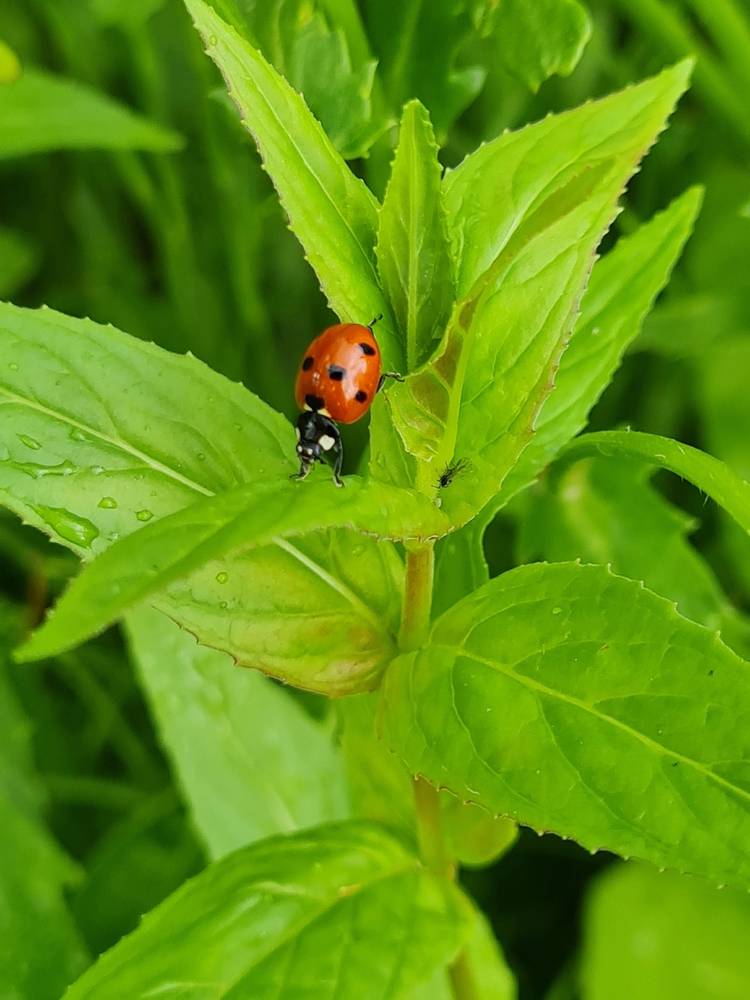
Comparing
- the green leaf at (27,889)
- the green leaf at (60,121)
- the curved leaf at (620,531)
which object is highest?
the green leaf at (60,121)

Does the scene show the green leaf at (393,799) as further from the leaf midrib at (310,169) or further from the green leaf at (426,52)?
the green leaf at (426,52)

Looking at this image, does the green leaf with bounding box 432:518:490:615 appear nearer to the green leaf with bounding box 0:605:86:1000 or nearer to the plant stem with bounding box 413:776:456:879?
the plant stem with bounding box 413:776:456:879

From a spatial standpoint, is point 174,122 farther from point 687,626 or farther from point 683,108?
point 687,626

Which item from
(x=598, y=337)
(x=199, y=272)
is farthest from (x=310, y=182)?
(x=199, y=272)

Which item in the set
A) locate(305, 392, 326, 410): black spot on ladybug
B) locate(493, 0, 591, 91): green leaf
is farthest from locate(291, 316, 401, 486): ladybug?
locate(493, 0, 591, 91): green leaf

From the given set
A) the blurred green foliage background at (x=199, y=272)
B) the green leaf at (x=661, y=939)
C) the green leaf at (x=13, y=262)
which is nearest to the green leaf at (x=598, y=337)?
the blurred green foliage background at (x=199, y=272)

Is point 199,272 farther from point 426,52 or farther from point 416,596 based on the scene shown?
point 416,596
